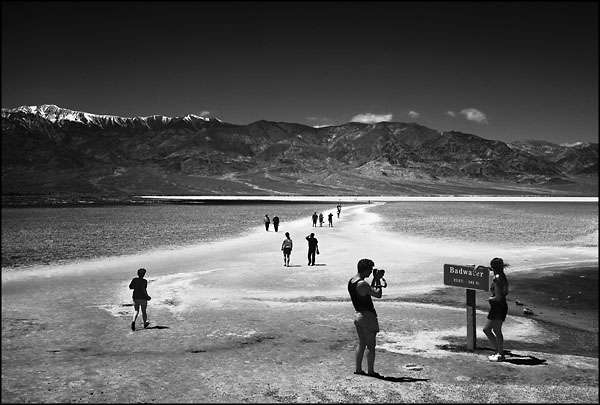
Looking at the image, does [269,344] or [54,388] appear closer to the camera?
[54,388]

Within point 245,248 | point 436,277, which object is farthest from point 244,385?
point 245,248

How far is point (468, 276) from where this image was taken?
1091 cm

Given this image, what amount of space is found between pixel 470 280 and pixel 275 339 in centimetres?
479

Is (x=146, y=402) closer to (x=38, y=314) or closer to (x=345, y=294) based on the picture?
(x=38, y=314)

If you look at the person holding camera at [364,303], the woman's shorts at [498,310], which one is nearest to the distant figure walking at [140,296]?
the person holding camera at [364,303]

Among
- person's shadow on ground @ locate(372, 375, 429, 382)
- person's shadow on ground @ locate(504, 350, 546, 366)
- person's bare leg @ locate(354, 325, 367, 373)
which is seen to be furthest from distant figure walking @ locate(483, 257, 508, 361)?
person's bare leg @ locate(354, 325, 367, 373)

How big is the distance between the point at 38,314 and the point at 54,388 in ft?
21.9

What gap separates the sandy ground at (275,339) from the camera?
8.80 m

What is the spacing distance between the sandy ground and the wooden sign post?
50 cm

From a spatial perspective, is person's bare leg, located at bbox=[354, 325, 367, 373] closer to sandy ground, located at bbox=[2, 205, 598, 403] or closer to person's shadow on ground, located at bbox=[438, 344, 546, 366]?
sandy ground, located at bbox=[2, 205, 598, 403]

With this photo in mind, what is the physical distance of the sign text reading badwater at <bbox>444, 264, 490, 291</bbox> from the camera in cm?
1070

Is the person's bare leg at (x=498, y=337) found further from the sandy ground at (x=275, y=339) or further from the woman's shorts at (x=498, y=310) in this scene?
the sandy ground at (x=275, y=339)

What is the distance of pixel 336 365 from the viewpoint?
1026cm

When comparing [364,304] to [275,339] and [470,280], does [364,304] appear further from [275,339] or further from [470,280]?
[275,339]
